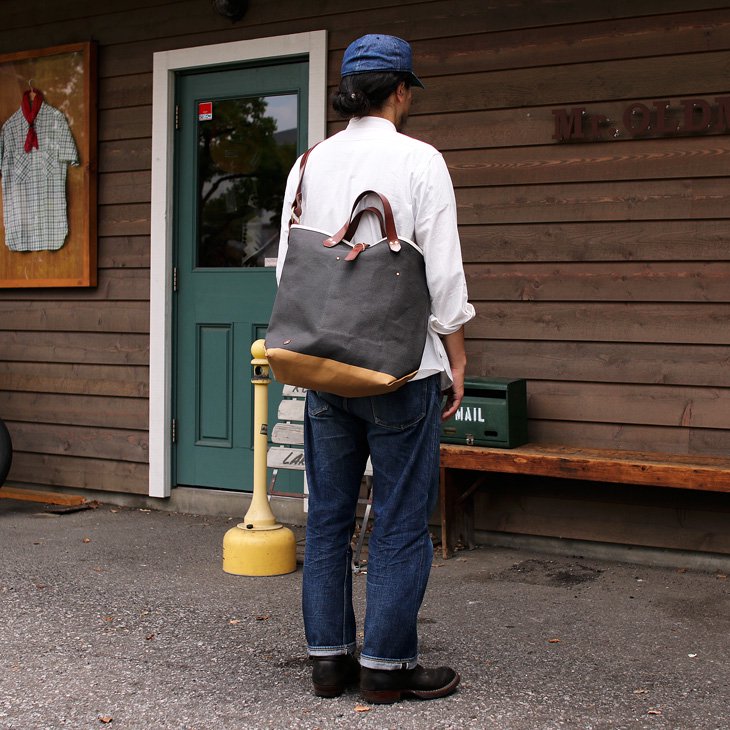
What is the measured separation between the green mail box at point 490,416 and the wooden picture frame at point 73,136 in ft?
8.81

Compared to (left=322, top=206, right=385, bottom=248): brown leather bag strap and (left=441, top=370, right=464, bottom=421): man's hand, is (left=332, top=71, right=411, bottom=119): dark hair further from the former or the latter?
(left=441, top=370, right=464, bottom=421): man's hand

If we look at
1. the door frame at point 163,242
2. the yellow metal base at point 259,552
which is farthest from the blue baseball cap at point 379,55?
the door frame at point 163,242

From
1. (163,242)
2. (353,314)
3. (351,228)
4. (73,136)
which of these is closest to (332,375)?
(353,314)

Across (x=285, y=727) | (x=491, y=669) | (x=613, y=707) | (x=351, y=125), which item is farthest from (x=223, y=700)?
(x=351, y=125)

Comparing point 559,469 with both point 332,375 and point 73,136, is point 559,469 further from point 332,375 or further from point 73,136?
point 73,136

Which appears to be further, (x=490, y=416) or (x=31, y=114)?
(x=31, y=114)

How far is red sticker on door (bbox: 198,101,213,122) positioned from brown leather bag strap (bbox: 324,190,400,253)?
3465 mm

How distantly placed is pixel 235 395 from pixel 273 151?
1.40 metres

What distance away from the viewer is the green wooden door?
19.4 feet

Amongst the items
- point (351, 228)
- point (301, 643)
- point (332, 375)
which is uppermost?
point (351, 228)

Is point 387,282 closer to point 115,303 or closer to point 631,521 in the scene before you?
point 631,521

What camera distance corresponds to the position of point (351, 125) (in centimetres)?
301

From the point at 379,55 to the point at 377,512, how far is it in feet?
4.20

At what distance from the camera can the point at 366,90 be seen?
2.95m
